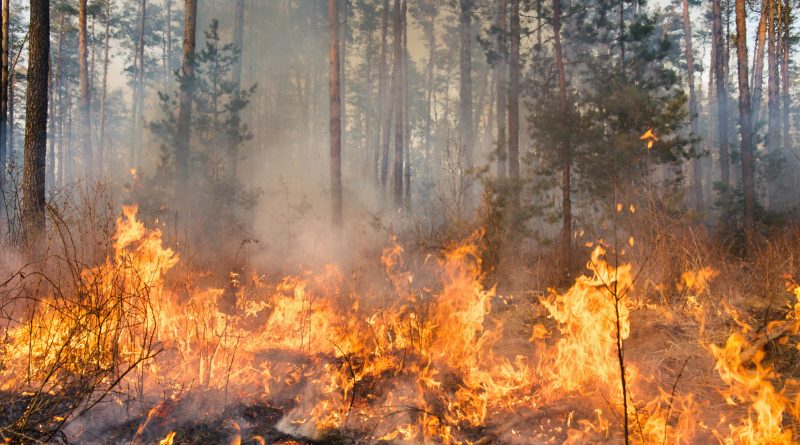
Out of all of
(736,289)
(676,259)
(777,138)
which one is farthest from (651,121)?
(777,138)

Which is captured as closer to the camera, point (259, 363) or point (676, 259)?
point (259, 363)

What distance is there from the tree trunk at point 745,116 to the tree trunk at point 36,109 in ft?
47.9

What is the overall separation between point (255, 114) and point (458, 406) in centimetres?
3068

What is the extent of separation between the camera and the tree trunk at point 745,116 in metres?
11.0

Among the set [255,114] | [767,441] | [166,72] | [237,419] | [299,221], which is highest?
[166,72]

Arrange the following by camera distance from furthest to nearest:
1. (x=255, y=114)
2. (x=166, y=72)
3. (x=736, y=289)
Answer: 1. (x=166, y=72)
2. (x=255, y=114)
3. (x=736, y=289)

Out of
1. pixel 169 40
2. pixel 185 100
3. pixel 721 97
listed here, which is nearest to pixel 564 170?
pixel 185 100

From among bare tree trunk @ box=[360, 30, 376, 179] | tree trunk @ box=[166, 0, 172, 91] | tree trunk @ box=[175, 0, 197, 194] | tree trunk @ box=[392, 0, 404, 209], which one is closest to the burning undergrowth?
tree trunk @ box=[175, 0, 197, 194]

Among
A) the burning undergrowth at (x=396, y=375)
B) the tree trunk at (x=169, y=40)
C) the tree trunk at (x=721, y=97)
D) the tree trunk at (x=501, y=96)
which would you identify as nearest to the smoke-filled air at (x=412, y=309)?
the burning undergrowth at (x=396, y=375)

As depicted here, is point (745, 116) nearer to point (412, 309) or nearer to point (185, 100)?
point (412, 309)

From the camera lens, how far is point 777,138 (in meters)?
22.2

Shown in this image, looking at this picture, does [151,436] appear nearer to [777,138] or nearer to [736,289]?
[736,289]

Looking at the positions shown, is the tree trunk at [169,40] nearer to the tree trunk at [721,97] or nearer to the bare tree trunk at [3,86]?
the bare tree trunk at [3,86]

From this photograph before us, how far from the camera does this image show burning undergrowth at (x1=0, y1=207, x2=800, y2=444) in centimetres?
327
